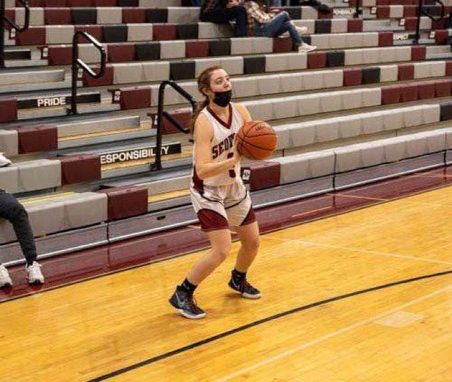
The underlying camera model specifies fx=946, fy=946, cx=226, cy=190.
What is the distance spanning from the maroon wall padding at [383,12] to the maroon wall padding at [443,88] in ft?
5.12

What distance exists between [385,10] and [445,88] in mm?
1685

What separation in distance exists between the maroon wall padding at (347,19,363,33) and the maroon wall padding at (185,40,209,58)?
226 centimetres

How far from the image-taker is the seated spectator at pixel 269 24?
8.20m

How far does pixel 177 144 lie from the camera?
642 centimetres

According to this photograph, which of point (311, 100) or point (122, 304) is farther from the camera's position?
point (311, 100)

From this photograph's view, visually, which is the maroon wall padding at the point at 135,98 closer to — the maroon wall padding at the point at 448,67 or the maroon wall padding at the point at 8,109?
the maroon wall padding at the point at 8,109

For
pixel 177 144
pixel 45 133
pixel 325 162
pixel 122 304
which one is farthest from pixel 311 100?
pixel 122 304

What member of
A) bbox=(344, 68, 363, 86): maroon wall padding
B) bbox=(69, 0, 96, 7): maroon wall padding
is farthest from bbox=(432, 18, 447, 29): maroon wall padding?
bbox=(69, 0, 96, 7): maroon wall padding

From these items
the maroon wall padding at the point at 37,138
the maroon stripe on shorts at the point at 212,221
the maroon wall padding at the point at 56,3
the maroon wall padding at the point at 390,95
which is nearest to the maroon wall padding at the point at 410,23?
the maroon wall padding at the point at 390,95

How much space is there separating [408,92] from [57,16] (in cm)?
328

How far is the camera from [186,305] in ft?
12.6

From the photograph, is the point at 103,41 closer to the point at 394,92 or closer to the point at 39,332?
the point at 394,92

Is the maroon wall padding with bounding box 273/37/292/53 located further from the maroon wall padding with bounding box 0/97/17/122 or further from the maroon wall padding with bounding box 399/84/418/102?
the maroon wall padding with bounding box 0/97/17/122

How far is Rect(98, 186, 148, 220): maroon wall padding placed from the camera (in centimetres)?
520
